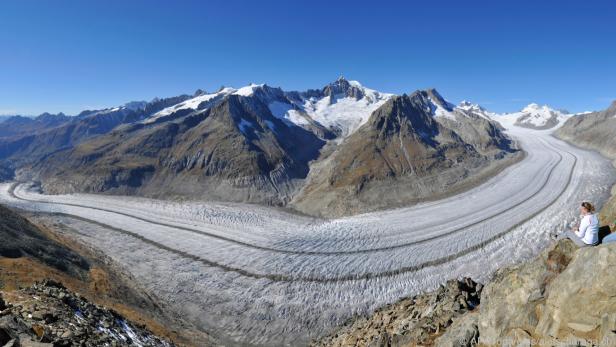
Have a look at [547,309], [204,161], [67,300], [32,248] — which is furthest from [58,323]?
[204,161]

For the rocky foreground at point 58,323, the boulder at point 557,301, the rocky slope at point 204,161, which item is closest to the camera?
the boulder at point 557,301

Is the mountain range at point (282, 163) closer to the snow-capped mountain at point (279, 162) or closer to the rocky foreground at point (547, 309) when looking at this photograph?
the snow-capped mountain at point (279, 162)

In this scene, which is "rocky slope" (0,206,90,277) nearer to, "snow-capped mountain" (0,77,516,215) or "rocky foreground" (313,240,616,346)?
"rocky foreground" (313,240,616,346)

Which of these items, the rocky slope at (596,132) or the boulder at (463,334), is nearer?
the boulder at (463,334)

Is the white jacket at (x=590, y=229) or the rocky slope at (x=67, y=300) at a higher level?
the white jacket at (x=590, y=229)

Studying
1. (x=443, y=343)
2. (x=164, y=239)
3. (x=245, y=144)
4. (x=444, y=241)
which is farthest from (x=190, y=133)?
(x=443, y=343)

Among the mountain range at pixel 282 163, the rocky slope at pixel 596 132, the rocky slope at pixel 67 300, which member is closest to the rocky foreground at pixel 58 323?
the rocky slope at pixel 67 300

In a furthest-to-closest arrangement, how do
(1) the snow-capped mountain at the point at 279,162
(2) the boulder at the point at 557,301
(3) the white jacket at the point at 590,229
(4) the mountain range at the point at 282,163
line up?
(1) the snow-capped mountain at the point at 279,162 < (4) the mountain range at the point at 282,163 < (3) the white jacket at the point at 590,229 < (2) the boulder at the point at 557,301
